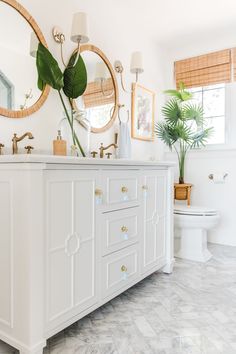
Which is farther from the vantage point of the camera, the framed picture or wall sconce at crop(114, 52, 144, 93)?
the framed picture

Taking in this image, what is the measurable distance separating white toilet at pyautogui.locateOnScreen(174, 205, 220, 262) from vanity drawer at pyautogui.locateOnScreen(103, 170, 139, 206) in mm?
900

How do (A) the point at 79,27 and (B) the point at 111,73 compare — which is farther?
(B) the point at 111,73

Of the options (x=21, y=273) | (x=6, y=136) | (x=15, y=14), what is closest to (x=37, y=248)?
(x=21, y=273)

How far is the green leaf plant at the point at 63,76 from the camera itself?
153 cm

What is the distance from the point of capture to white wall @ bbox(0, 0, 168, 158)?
1733mm

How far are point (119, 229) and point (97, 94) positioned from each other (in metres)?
1.15

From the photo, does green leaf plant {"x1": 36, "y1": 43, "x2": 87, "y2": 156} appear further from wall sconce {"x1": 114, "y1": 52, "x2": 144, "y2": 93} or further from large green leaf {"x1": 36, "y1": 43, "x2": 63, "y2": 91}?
wall sconce {"x1": 114, "y1": 52, "x2": 144, "y2": 93}

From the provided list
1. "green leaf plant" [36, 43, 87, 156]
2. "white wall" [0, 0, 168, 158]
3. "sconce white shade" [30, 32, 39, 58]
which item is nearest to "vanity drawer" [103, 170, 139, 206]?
"green leaf plant" [36, 43, 87, 156]

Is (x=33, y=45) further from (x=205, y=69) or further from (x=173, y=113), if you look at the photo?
(x=205, y=69)

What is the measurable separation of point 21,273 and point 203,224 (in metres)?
1.80

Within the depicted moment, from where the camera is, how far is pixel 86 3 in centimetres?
216

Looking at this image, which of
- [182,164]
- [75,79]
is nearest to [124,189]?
[75,79]

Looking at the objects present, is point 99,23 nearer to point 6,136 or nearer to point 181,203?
point 6,136

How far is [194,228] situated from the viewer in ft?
8.43
